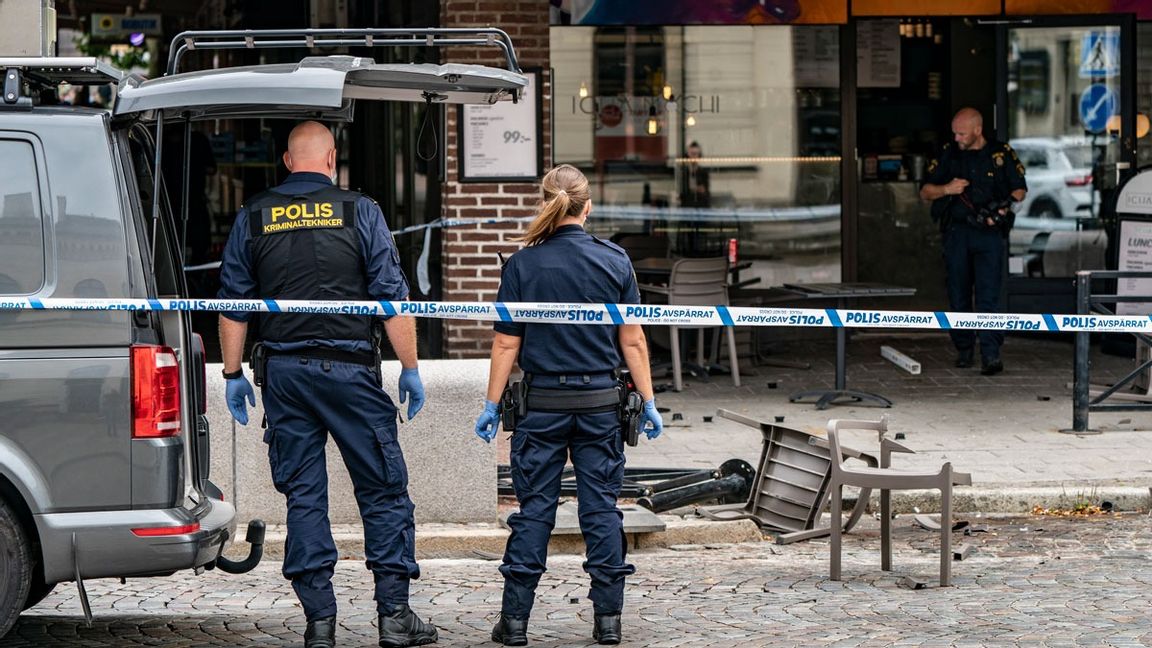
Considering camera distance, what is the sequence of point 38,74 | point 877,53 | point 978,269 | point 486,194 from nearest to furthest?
point 38,74 → point 486,194 → point 978,269 → point 877,53

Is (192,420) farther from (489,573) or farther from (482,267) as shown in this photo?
(482,267)

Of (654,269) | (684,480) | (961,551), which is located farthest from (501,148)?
(961,551)

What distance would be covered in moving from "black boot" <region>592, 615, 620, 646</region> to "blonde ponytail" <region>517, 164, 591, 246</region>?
1.41m

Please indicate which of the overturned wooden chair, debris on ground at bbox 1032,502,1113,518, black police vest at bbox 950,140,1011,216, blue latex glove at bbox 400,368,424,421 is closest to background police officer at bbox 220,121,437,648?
blue latex glove at bbox 400,368,424,421

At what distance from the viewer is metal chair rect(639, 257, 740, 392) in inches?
476

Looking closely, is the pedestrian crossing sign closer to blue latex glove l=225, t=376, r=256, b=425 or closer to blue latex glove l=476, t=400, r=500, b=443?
blue latex glove l=476, t=400, r=500, b=443

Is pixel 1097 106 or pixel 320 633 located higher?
pixel 1097 106

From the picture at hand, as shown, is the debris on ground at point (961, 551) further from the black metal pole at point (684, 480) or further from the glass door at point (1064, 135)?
the glass door at point (1064, 135)

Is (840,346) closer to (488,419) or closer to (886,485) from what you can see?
(886,485)

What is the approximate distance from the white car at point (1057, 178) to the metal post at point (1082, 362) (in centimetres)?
449

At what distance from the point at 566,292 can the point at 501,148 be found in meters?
5.39

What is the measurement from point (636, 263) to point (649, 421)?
21.0ft

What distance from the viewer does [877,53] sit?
1489 centimetres

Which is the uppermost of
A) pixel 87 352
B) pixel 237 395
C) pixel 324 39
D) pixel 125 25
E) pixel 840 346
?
pixel 125 25
